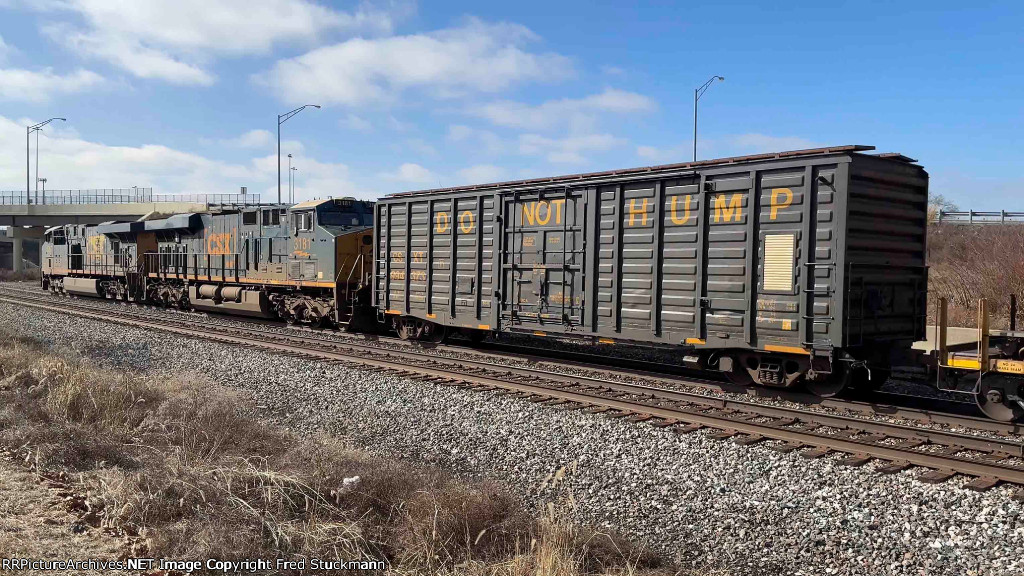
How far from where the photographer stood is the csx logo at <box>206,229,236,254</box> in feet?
73.9

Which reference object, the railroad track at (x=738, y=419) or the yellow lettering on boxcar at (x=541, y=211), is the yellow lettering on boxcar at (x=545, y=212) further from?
the railroad track at (x=738, y=419)

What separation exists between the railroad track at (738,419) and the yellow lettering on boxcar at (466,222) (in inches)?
103

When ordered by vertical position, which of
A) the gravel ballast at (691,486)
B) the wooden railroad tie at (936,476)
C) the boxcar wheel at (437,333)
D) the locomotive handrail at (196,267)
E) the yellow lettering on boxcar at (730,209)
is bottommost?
the gravel ballast at (691,486)

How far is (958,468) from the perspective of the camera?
6703 mm

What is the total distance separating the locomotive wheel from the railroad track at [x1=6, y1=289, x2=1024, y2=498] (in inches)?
32.6

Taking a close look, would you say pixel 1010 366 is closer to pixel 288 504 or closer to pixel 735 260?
pixel 735 260

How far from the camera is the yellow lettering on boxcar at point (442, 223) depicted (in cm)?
1479

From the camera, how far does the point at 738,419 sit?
866 centimetres

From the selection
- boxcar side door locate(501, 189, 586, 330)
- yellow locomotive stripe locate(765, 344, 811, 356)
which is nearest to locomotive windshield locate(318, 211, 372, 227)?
boxcar side door locate(501, 189, 586, 330)

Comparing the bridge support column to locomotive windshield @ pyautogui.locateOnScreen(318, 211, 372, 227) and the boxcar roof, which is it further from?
the boxcar roof

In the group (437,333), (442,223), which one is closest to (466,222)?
(442,223)

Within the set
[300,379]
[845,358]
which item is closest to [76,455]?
[300,379]

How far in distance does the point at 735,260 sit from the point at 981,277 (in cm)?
1270

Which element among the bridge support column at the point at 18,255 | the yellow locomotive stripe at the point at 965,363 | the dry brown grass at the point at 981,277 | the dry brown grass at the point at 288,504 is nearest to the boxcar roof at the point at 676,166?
the yellow locomotive stripe at the point at 965,363
